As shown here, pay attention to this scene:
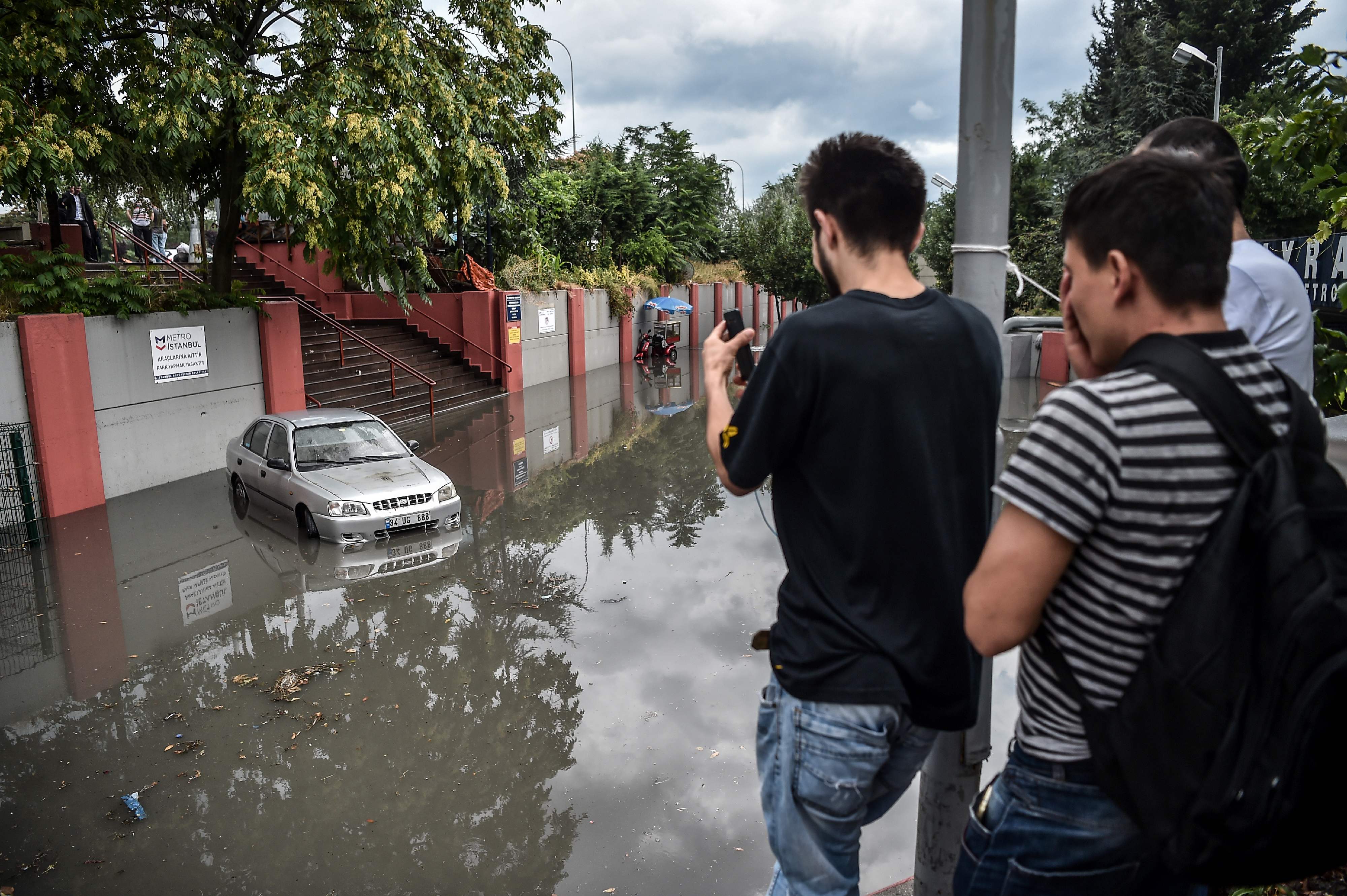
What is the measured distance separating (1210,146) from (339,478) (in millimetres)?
9422

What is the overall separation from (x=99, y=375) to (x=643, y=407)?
1108 centimetres

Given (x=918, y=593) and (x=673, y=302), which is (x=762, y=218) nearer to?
(x=673, y=302)

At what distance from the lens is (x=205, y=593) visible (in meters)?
8.60

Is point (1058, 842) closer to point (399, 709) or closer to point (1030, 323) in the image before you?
point (1030, 323)

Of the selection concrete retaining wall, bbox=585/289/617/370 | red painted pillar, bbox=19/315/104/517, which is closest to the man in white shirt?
red painted pillar, bbox=19/315/104/517

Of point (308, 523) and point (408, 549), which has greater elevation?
point (308, 523)

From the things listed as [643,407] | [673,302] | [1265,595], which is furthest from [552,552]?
[673,302]

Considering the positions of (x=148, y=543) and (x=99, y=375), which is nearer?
(x=148, y=543)

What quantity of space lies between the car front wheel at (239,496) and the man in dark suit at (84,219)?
11193 mm

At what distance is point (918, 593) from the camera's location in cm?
190

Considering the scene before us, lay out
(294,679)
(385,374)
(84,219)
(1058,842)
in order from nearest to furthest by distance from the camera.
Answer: (1058,842)
(294,679)
(385,374)
(84,219)

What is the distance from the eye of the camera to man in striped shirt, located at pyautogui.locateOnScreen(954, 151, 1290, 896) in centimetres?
146

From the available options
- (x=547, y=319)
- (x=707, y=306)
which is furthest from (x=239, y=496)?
(x=707, y=306)

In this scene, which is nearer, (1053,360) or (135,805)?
(135,805)
